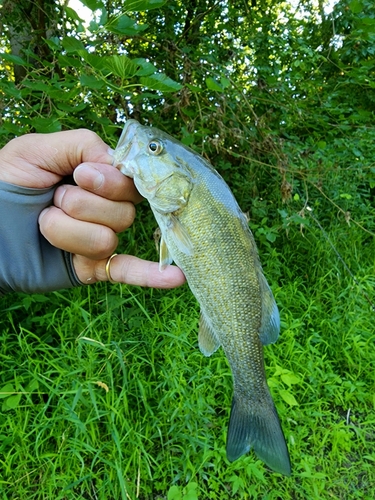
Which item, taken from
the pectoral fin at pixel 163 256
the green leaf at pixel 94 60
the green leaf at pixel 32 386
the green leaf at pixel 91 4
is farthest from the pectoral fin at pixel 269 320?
the green leaf at pixel 32 386

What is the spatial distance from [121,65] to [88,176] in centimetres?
46

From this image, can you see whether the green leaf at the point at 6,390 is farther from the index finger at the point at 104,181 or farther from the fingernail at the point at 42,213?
the index finger at the point at 104,181

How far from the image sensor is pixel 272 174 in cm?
456

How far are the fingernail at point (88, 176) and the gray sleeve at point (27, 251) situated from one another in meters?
0.28

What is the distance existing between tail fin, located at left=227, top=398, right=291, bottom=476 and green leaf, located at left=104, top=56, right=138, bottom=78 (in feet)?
4.71

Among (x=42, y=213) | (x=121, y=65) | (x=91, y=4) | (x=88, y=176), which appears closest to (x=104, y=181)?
(x=88, y=176)

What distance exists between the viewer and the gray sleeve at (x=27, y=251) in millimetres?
1695

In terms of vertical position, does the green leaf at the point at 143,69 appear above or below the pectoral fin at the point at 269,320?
above

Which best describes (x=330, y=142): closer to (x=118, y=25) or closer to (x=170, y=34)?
(x=170, y=34)

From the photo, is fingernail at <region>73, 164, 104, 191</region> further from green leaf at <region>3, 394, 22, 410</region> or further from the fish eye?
green leaf at <region>3, 394, 22, 410</region>

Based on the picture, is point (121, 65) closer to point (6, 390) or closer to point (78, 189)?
point (78, 189)

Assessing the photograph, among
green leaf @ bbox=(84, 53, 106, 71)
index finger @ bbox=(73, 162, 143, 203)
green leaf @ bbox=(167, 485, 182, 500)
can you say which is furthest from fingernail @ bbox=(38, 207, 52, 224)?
green leaf @ bbox=(167, 485, 182, 500)

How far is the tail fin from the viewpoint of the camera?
1607 millimetres

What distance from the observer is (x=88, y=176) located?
5.00 feet
